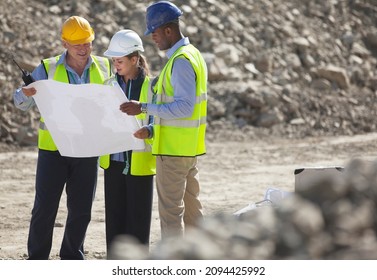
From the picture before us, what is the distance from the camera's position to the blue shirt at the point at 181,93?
6242 mm

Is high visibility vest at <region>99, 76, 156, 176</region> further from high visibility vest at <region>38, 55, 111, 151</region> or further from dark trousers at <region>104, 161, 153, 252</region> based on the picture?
high visibility vest at <region>38, 55, 111, 151</region>

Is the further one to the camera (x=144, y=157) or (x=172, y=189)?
(x=144, y=157)

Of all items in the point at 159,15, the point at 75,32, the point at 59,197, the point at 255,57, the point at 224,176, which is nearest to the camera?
the point at 159,15

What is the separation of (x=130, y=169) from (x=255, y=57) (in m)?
10.7

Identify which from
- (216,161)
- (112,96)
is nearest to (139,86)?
(112,96)

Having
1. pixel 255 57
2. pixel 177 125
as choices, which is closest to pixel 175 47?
pixel 177 125

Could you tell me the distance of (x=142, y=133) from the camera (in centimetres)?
648

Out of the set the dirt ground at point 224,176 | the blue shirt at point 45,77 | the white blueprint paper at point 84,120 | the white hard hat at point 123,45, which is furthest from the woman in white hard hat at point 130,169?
the dirt ground at point 224,176

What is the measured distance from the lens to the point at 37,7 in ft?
52.9

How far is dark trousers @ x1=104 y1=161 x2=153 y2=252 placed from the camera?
262 inches

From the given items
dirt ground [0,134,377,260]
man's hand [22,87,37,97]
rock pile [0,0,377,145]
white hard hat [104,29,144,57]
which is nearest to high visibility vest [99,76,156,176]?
white hard hat [104,29,144,57]

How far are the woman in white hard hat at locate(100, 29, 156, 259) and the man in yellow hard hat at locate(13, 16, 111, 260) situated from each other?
9.7 inches

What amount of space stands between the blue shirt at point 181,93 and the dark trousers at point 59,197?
0.94 metres

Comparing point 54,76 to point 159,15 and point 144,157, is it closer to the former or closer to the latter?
point 144,157
